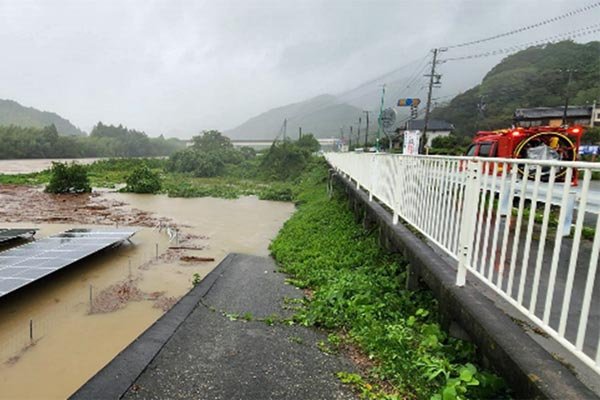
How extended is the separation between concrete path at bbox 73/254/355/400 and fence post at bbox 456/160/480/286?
1.50 meters

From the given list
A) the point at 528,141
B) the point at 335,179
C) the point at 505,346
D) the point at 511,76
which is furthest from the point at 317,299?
the point at 511,76

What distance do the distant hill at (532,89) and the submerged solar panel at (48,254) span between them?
46622 mm

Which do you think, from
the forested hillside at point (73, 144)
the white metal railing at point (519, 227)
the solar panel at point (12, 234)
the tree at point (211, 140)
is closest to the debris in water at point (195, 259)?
the solar panel at point (12, 234)

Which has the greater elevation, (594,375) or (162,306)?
(594,375)

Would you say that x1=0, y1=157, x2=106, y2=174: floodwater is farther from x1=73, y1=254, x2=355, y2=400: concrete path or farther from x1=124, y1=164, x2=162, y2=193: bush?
x1=73, y1=254, x2=355, y2=400: concrete path

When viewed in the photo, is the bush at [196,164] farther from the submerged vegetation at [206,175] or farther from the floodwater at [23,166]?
the floodwater at [23,166]

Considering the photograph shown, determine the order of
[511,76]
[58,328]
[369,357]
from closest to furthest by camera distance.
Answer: [369,357]
[58,328]
[511,76]

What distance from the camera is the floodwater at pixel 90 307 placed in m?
4.83

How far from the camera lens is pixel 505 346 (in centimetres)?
220

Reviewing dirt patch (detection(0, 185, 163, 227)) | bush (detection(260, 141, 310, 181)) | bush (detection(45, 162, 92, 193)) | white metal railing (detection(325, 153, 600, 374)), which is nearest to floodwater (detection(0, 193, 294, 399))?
dirt patch (detection(0, 185, 163, 227))

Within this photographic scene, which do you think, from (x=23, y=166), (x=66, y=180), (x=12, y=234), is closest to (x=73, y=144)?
(x=23, y=166)

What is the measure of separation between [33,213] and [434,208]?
1919cm

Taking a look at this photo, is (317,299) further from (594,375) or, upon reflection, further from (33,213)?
(33,213)

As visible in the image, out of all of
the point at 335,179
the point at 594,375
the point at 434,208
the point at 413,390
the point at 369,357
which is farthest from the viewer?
the point at 335,179
